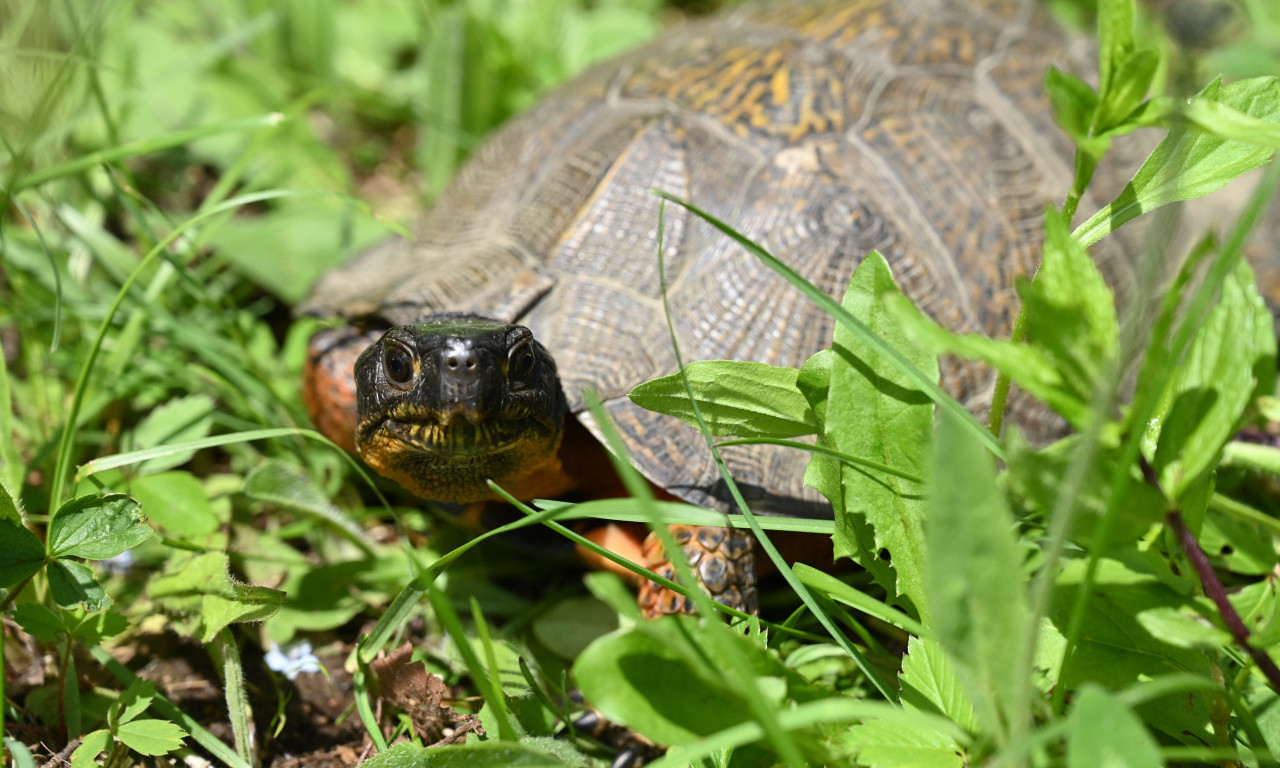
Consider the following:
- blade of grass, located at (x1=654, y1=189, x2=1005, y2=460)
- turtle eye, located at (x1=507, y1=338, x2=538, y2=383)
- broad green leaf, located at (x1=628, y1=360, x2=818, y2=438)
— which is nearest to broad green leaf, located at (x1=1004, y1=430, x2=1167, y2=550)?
blade of grass, located at (x1=654, y1=189, x2=1005, y2=460)

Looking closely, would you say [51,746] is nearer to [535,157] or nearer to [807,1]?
[535,157]

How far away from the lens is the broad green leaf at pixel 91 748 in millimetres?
1334

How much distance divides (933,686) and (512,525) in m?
0.59

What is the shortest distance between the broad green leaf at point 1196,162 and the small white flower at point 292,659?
1.48m

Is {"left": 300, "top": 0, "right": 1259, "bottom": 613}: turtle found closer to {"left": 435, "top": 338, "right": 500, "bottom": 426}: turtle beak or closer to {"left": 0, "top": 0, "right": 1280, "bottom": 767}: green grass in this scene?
{"left": 435, "top": 338, "right": 500, "bottom": 426}: turtle beak

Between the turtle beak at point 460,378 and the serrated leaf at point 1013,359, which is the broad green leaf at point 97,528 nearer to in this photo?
the turtle beak at point 460,378

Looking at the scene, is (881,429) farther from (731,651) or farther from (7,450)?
(7,450)

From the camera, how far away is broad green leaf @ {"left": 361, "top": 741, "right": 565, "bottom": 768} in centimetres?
121

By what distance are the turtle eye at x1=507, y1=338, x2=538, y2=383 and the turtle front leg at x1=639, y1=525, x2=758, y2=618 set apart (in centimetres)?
40

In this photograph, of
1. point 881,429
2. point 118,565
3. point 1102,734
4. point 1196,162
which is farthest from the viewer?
point 118,565

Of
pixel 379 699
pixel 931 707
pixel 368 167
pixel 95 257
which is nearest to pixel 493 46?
pixel 368 167

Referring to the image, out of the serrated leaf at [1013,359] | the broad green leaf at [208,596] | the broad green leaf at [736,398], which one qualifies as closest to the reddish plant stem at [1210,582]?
the serrated leaf at [1013,359]

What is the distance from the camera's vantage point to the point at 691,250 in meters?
1.92

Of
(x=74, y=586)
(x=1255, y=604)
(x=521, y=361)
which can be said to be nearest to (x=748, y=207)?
(x=521, y=361)
